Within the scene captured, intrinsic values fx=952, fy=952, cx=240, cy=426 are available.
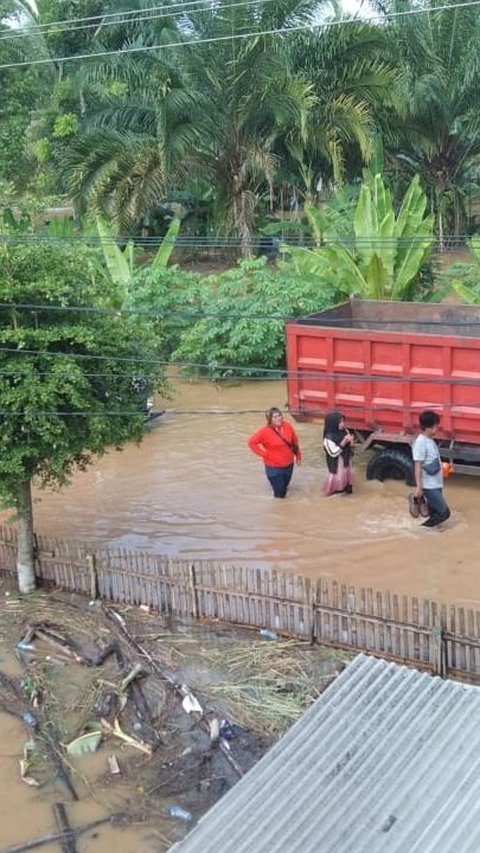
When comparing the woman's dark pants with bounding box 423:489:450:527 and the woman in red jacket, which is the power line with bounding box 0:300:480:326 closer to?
the woman in red jacket

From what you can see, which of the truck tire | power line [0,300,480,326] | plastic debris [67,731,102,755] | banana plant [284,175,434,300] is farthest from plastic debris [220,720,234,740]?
banana plant [284,175,434,300]

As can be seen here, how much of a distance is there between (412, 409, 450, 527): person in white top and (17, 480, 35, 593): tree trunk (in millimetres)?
4138

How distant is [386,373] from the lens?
465 inches

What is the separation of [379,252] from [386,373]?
15.5 ft

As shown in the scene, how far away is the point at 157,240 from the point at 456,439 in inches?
778

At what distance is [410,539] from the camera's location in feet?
36.1

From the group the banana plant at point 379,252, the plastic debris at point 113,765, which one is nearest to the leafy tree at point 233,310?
the banana plant at point 379,252

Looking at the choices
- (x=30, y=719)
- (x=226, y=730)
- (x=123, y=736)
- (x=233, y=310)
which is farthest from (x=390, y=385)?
(x=233, y=310)

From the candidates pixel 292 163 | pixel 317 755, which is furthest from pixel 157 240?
pixel 317 755

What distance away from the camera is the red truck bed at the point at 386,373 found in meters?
11.4

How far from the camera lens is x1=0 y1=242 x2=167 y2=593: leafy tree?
907 centimetres

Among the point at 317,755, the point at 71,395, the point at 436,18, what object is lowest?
the point at 317,755

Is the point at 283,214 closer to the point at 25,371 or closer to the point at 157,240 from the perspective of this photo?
the point at 157,240

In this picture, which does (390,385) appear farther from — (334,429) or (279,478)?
(279,478)
